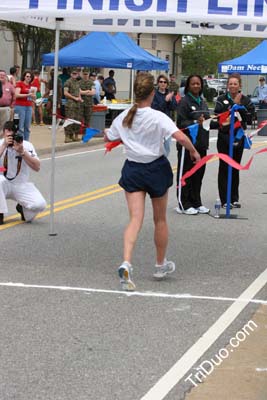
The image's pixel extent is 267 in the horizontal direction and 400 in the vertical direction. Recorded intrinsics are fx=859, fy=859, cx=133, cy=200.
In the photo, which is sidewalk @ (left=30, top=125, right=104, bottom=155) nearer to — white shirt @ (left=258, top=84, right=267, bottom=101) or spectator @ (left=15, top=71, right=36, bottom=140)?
spectator @ (left=15, top=71, right=36, bottom=140)

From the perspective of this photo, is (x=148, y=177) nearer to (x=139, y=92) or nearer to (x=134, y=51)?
(x=139, y=92)

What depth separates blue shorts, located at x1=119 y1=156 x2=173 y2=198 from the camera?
24.8 ft

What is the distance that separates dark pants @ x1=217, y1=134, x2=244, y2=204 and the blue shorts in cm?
454

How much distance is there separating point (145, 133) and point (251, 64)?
26778 mm

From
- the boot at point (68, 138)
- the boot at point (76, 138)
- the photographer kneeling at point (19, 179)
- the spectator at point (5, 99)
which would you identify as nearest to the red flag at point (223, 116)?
the photographer kneeling at point (19, 179)

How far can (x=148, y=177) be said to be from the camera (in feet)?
24.8

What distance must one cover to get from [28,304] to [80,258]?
6.03 feet

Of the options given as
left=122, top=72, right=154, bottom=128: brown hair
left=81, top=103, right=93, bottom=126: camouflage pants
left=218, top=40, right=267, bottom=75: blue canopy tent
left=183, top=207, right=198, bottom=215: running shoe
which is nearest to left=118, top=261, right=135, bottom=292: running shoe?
left=122, top=72, right=154, bottom=128: brown hair

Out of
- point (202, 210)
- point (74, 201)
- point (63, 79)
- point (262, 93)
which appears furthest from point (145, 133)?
point (262, 93)

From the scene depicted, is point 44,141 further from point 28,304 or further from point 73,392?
point 73,392

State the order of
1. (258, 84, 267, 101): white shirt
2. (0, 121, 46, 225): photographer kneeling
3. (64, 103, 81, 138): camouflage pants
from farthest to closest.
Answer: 1. (258, 84, 267, 101): white shirt
2. (64, 103, 81, 138): camouflage pants
3. (0, 121, 46, 225): photographer kneeling

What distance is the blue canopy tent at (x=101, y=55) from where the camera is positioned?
27344mm

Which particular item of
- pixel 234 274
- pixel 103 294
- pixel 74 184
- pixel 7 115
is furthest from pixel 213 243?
pixel 7 115

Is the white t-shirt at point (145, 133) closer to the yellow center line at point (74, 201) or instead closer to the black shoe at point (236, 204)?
the yellow center line at point (74, 201)
